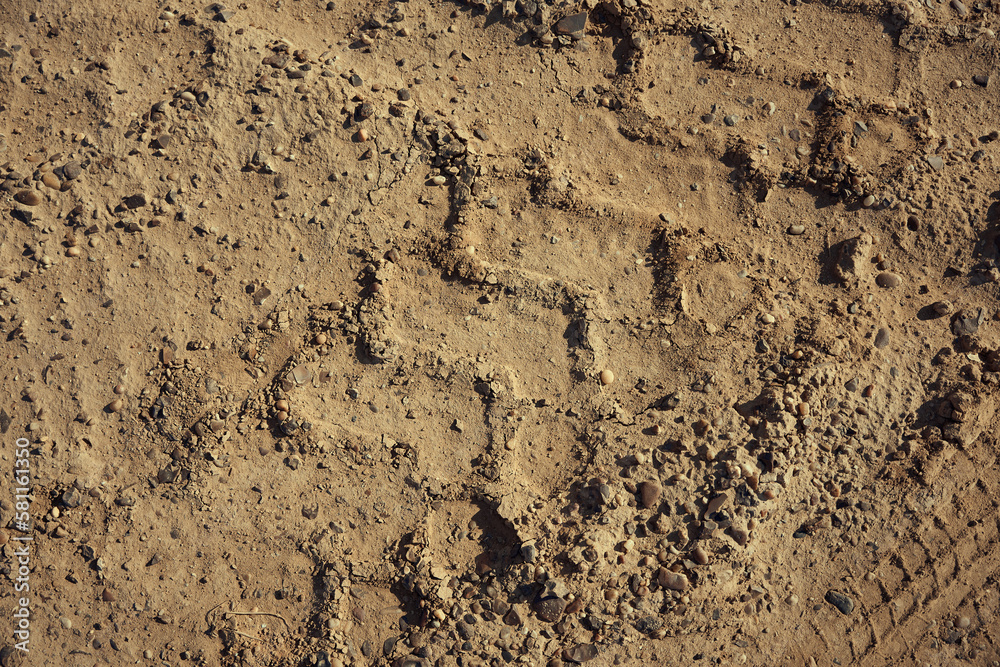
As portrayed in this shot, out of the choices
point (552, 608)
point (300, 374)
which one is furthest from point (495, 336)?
point (552, 608)

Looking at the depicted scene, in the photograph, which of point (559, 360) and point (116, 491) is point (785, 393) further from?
point (116, 491)

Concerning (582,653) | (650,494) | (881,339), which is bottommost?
(582,653)

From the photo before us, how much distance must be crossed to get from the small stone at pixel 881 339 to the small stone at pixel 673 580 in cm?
141

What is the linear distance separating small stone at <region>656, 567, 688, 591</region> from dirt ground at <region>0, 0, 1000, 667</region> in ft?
0.14

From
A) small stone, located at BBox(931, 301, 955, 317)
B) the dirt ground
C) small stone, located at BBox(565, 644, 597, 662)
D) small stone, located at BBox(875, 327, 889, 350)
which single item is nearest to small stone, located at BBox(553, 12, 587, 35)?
the dirt ground

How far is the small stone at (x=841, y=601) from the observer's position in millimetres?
2787

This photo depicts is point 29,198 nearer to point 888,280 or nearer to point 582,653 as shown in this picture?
point 582,653

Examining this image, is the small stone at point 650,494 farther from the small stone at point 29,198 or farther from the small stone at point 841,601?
the small stone at point 29,198

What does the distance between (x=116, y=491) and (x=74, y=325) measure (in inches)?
31.5

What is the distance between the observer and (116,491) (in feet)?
9.25

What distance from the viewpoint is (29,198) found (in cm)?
289

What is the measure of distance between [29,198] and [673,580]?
11.3ft

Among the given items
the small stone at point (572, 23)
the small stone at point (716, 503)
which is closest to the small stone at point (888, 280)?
the small stone at point (716, 503)

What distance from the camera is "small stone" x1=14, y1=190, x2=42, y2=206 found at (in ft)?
9.49
